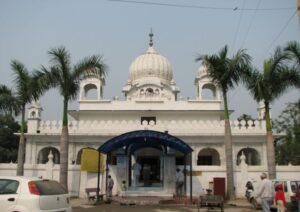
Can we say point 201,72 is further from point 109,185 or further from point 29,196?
point 29,196

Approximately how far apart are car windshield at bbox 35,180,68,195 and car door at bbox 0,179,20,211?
50 centimetres

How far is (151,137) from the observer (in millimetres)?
Answer: 19281

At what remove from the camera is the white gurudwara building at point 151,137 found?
2125 cm

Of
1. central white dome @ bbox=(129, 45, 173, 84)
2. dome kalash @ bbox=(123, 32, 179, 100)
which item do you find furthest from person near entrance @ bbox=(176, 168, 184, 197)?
central white dome @ bbox=(129, 45, 173, 84)

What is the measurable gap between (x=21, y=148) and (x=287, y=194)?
13.8 m

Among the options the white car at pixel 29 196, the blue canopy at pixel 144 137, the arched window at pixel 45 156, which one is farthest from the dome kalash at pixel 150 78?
the white car at pixel 29 196

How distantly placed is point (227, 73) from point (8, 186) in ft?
43.0

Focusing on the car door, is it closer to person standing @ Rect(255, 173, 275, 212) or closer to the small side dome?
person standing @ Rect(255, 173, 275, 212)

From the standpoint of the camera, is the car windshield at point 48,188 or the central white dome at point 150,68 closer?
the car windshield at point 48,188

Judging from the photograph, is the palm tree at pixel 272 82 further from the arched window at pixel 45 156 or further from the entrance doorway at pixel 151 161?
the arched window at pixel 45 156

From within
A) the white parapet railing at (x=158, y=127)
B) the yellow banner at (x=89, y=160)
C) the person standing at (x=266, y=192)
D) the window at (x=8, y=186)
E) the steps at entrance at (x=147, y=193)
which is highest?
the white parapet railing at (x=158, y=127)

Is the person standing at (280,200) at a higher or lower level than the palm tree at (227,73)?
lower

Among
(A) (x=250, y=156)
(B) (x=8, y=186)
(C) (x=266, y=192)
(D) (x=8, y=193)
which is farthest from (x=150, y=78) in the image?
(D) (x=8, y=193)

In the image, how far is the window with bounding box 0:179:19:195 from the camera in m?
8.59
